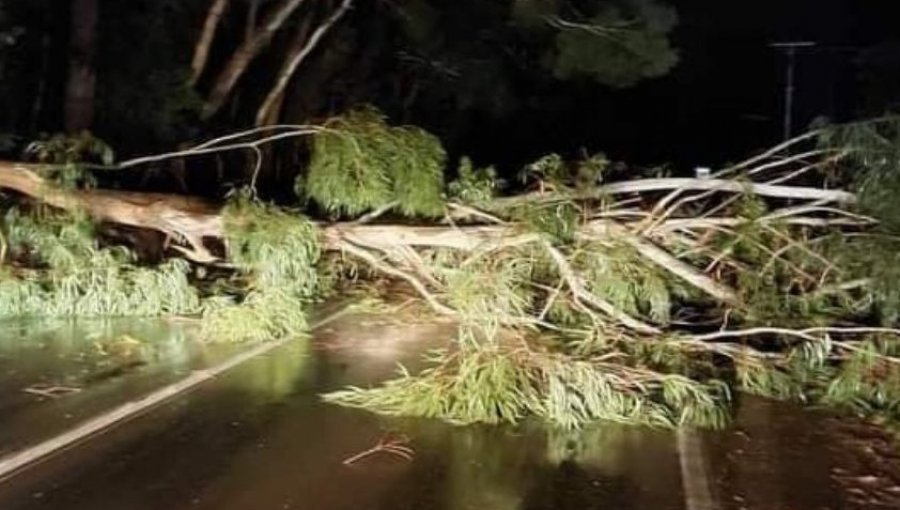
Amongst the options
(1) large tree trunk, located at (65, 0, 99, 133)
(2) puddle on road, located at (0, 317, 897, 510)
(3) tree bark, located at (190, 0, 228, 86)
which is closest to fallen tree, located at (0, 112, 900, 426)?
(2) puddle on road, located at (0, 317, 897, 510)

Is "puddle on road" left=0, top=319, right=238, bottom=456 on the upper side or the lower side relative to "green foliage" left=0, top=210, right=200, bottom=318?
lower

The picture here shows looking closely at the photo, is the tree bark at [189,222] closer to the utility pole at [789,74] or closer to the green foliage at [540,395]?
the green foliage at [540,395]

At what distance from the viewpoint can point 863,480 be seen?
150 inches

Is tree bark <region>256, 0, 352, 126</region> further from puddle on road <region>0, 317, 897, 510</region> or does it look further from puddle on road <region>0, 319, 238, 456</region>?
puddle on road <region>0, 317, 897, 510</region>

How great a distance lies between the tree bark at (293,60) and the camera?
1018 cm

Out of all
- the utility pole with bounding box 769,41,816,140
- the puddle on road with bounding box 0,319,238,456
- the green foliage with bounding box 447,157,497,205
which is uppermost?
the utility pole with bounding box 769,41,816,140

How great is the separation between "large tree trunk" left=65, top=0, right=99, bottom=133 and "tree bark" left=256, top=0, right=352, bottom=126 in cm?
194

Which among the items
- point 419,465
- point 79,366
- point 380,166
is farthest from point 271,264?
point 419,465

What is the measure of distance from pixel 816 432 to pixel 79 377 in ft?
10.8

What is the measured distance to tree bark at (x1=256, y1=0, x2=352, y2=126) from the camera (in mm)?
10180

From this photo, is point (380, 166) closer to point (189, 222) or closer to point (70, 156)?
point (189, 222)

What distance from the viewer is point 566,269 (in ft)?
18.6

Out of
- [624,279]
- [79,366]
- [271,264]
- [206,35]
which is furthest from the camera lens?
[206,35]

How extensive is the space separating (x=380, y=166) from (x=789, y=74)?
28.7 feet
